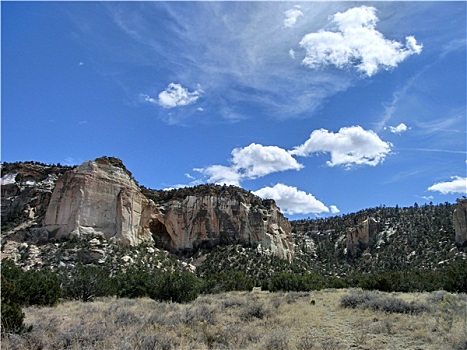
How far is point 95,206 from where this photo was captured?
5212 cm

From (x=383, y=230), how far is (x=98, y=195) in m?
64.6

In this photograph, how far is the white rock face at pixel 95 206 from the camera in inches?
1955

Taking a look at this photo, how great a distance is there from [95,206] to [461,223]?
62074mm

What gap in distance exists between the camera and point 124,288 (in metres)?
27.0

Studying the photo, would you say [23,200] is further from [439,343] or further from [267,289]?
[439,343]

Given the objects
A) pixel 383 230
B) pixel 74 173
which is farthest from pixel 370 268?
pixel 74 173

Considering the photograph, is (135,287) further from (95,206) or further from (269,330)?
(95,206)

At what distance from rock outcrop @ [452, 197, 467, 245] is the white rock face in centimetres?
5397

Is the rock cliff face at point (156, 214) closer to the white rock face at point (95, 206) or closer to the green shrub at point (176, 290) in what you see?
the white rock face at point (95, 206)

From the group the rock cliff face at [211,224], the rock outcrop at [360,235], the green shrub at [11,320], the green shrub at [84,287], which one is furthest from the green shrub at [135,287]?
the rock outcrop at [360,235]

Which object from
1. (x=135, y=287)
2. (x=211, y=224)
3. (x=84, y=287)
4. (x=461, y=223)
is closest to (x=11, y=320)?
(x=84, y=287)

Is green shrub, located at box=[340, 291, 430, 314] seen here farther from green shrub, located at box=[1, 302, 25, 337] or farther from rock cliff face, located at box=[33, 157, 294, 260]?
rock cliff face, located at box=[33, 157, 294, 260]

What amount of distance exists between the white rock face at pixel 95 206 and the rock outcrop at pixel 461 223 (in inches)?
2125

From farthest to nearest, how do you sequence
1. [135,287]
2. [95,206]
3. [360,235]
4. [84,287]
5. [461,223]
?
[360,235], [461,223], [95,206], [135,287], [84,287]
